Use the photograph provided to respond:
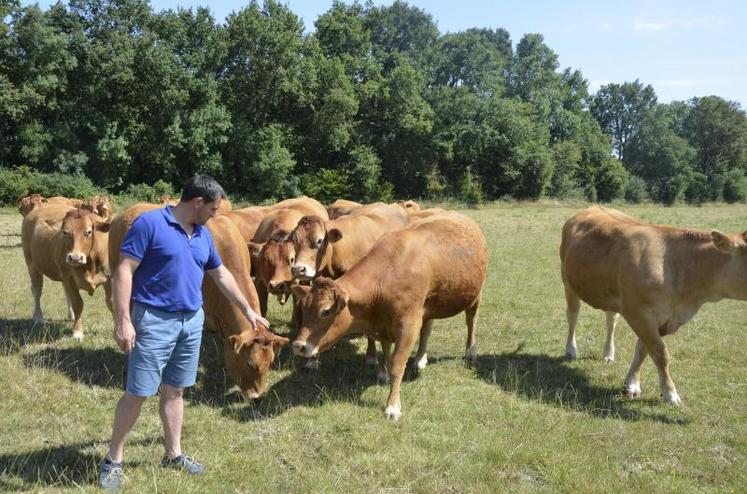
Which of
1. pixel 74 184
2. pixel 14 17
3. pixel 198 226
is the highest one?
pixel 14 17

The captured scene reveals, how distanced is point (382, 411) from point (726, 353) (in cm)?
544

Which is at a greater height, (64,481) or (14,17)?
(14,17)

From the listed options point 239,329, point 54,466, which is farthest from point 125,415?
point 239,329

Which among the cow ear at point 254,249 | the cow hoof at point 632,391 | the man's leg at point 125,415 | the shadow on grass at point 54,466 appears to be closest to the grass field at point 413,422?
the shadow on grass at point 54,466

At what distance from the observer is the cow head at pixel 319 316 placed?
6.28 meters

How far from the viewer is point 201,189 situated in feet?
15.3

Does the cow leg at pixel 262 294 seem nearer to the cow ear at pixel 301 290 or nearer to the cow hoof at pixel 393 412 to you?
the cow ear at pixel 301 290

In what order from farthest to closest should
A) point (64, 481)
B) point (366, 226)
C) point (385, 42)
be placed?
point (385, 42) → point (366, 226) → point (64, 481)

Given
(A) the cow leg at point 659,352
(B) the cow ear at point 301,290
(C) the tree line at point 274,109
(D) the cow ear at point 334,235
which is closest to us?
(B) the cow ear at point 301,290

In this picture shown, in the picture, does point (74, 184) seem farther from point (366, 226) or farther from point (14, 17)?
point (366, 226)

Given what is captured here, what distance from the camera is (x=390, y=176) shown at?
56.8 m

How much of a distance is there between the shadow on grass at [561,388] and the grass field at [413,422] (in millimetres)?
28

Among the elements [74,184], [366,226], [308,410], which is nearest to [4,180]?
[74,184]

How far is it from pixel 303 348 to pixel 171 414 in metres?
1.61
